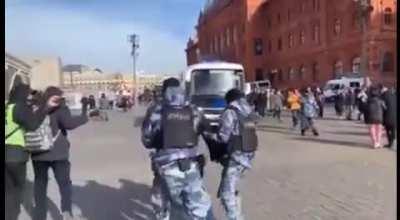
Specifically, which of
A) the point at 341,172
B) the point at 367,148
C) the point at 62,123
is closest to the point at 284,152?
the point at 367,148

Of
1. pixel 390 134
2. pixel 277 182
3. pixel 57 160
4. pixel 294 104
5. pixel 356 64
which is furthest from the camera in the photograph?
pixel 356 64

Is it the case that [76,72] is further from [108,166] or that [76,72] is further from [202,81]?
[202,81]

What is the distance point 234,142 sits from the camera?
5105 millimetres

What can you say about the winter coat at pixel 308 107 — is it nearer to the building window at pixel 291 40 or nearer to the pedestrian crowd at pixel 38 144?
the building window at pixel 291 40

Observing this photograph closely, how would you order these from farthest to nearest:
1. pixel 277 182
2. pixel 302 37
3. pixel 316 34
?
1. pixel 316 34
2. pixel 302 37
3. pixel 277 182

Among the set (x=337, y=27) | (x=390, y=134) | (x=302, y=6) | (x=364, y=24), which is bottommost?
(x=390, y=134)

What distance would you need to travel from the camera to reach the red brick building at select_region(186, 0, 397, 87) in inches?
428

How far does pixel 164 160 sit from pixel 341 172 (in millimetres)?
4868

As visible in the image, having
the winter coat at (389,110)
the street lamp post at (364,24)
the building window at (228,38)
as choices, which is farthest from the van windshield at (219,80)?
the building window at (228,38)

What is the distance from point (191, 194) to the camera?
4.68m

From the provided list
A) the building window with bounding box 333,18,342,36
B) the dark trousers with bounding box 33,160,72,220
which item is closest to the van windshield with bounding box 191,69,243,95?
the building window with bounding box 333,18,342,36

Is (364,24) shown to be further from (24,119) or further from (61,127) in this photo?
(24,119)

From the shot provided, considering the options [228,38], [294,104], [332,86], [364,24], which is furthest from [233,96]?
[364,24]

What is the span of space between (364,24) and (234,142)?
16425 mm
